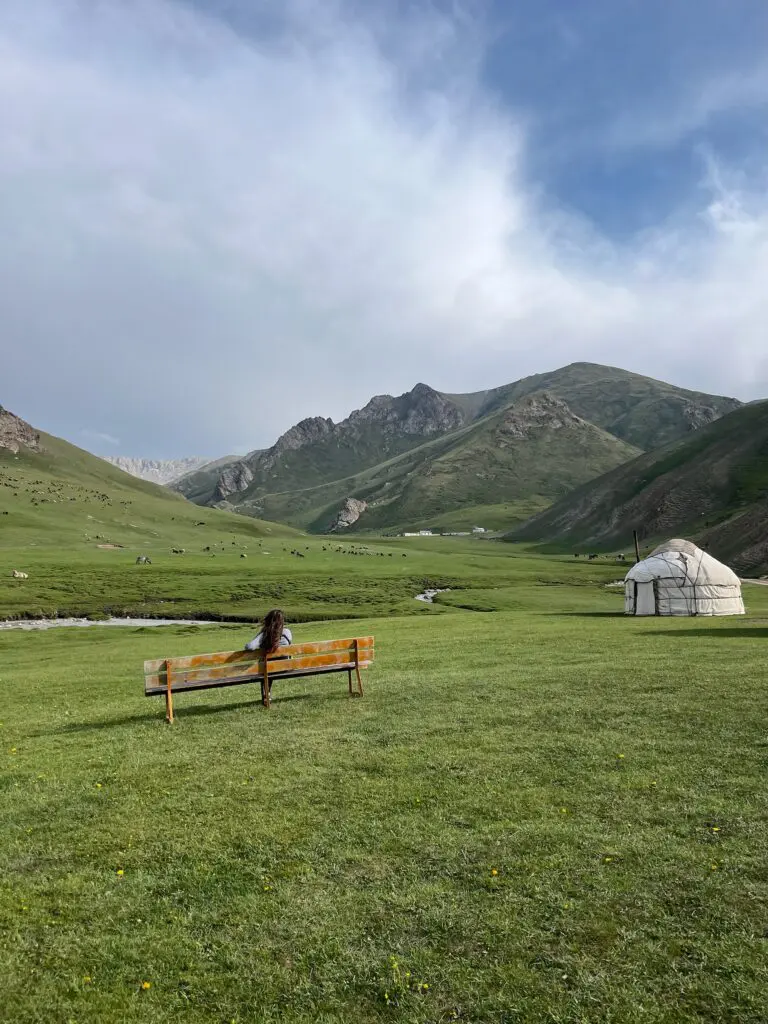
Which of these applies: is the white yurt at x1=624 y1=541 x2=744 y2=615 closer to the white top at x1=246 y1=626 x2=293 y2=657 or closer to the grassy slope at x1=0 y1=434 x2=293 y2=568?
the white top at x1=246 y1=626 x2=293 y2=657

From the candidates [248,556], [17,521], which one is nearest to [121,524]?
[17,521]

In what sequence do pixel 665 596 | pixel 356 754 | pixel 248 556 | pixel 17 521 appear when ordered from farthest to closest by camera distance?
1. pixel 17 521
2. pixel 248 556
3. pixel 665 596
4. pixel 356 754

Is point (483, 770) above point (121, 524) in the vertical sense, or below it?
below

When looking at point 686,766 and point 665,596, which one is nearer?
point 686,766

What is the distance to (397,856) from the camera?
8516 mm

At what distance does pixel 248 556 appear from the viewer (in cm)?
12556

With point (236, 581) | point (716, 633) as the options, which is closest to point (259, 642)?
point (716, 633)

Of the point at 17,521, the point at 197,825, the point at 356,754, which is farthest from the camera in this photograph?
the point at 17,521

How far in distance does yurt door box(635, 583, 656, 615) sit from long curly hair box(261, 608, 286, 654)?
45890 millimetres

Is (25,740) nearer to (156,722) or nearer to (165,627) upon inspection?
(156,722)

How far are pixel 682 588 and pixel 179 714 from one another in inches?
1942

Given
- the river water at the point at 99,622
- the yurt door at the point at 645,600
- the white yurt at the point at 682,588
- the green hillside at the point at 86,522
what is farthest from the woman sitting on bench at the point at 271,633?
the green hillside at the point at 86,522

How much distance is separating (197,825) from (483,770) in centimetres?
504

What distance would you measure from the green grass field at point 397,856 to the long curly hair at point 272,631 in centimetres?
179
